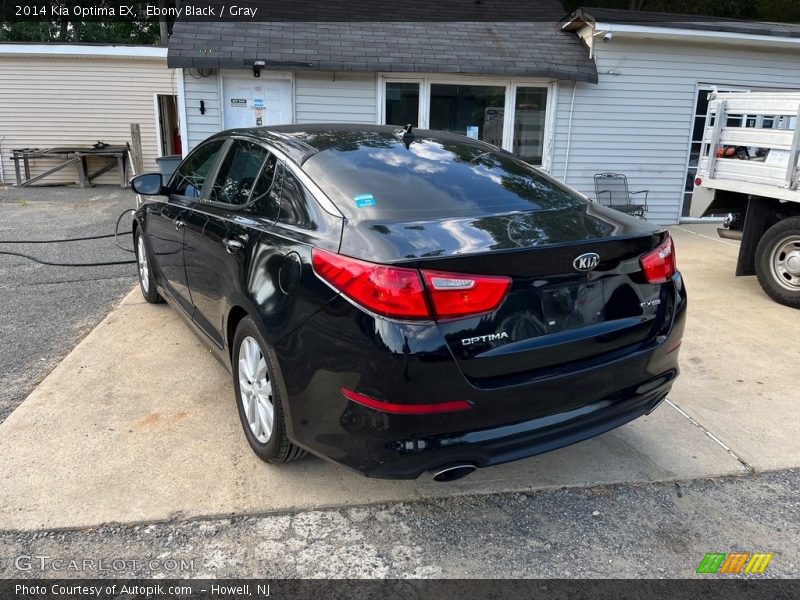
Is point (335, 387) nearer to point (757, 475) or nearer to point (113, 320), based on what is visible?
point (757, 475)

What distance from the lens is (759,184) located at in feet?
19.4

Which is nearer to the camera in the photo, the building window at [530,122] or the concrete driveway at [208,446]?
the concrete driveway at [208,446]

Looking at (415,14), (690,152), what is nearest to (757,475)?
(690,152)

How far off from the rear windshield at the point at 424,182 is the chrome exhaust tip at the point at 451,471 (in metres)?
1.01

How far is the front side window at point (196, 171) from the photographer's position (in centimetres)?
396

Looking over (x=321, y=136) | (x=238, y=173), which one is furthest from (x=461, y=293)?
(x=238, y=173)

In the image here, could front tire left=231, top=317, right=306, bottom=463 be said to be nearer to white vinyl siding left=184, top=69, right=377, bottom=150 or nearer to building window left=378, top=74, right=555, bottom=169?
white vinyl siding left=184, top=69, right=377, bottom=150

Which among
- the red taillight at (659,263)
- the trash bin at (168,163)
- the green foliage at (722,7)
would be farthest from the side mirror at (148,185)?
the green foliage at (722,7)

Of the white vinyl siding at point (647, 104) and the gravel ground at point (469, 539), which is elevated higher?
the white vinyl siding at point (647, 104)

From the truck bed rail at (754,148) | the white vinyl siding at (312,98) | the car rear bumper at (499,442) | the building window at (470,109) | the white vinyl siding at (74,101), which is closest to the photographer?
the car rear bumper at (499,442)

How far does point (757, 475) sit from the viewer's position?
3045mm

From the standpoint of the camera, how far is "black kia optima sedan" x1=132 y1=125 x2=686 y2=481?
2.18 meters

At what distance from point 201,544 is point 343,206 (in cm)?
152

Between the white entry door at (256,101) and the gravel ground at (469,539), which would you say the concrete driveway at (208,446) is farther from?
the white entry door at (256,101)
